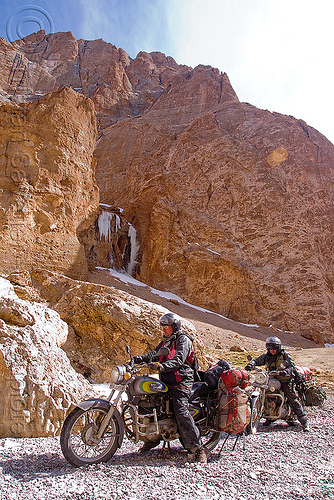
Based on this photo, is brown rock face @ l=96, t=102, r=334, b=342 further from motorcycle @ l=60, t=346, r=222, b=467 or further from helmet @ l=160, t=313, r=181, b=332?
motorcycle @ l=60, t=346, r=222, b=467

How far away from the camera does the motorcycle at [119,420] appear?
3.11 m

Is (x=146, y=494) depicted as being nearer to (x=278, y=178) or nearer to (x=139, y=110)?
(x=278, y=178)

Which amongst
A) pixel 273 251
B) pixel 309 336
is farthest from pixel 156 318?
pixel 273 251

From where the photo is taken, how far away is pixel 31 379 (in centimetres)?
378

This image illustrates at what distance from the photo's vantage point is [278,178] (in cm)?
3853

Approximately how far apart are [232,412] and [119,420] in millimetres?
1284

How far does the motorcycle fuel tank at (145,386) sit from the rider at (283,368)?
6.31 ft

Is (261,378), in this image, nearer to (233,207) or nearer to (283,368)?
(283,368)

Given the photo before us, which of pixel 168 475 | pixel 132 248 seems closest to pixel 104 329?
pixel 168 475

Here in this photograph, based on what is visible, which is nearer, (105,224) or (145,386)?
(145,386)

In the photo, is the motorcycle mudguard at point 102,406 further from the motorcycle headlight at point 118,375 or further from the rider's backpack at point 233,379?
the rider's backpack at point 233,379

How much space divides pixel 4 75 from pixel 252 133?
53185 mm

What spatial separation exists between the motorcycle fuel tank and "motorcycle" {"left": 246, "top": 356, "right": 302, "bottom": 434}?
184cm

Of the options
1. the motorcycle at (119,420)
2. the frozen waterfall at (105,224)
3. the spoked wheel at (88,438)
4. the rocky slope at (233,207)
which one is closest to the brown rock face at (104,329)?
the motorcycle at (119,420)
